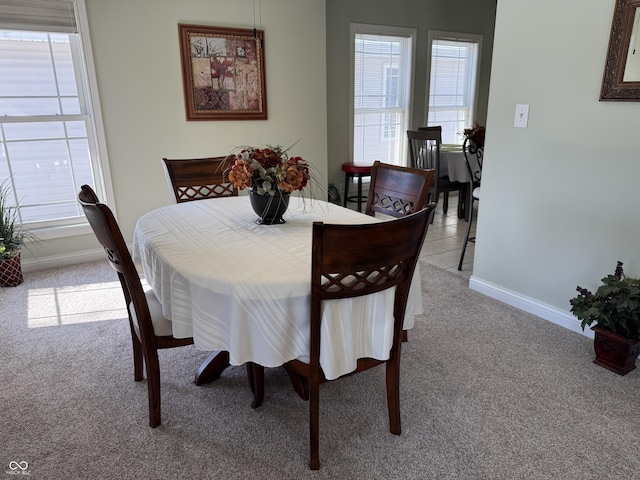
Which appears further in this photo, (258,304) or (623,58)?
(623,58)

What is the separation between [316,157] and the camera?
15.0ft

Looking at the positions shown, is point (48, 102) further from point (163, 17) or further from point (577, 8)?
point (577, 8)

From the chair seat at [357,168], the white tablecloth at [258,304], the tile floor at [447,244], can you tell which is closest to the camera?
the white tablecloth at [258,304]

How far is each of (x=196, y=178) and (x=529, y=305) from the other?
2.23 meters

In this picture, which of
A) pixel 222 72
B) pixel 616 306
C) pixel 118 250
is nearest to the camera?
pixel 118 250

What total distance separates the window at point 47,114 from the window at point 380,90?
2.93m

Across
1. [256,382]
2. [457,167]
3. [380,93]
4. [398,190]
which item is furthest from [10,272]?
[380,93]

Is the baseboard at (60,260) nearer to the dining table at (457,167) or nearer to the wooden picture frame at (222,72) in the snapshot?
the wooden picture frame at (222,72)

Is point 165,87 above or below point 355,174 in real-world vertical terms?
above

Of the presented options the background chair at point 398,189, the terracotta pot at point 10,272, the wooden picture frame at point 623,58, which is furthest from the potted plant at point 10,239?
the wooden picture frame at point 623,58

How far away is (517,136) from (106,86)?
120 inches

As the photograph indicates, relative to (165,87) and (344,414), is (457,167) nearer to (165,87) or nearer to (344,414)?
(165,87)

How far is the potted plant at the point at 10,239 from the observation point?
3193 mm

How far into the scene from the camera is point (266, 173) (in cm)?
186
